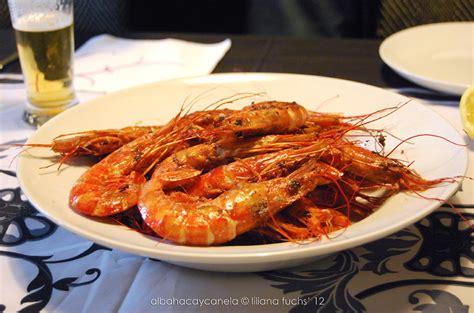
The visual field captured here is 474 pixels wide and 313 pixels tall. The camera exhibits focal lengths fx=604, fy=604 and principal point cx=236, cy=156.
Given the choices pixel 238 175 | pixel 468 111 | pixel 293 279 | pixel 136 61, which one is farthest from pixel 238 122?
pixel 136 61

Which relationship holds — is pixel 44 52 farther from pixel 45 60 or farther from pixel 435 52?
pixel 435 52

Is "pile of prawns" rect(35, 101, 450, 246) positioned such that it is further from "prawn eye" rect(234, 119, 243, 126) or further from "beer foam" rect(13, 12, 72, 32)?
"beer foam" rect(13, 12, 72, 32)

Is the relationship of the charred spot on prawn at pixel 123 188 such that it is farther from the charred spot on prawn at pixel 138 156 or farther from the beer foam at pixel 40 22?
the beer foam at pixel 40 22

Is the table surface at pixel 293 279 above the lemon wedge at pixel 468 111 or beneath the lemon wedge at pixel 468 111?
beneath

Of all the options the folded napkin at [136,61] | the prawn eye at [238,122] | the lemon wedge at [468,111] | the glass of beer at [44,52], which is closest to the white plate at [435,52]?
the lemon wedge at [468,111]

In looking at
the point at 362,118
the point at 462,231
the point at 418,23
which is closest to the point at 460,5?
the point at 418,23

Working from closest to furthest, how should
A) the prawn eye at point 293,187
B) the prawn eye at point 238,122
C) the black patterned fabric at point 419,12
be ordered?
the prawn eye at point 293,187 < the prawn eye at point 238,122 < the black patterned fabric at point 419,12
